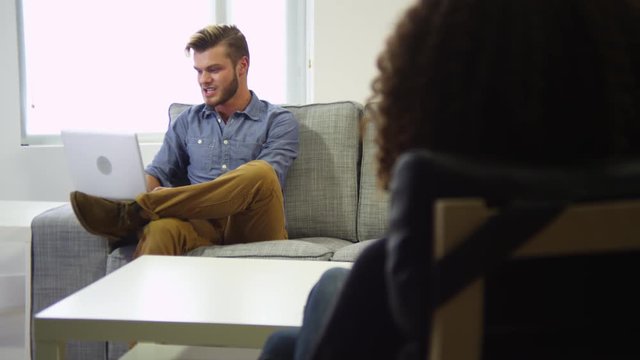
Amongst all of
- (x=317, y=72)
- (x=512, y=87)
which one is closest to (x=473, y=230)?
(x=512, y=87)

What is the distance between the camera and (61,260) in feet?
7.45

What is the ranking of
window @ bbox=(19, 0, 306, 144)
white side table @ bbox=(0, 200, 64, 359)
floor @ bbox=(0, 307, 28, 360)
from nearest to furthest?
white side table @ bbox=(0, 200, 64, 359) → floor @ bbox=(0, 307, 28, 360) → window @ bbox=(19, 0, 306, 144)

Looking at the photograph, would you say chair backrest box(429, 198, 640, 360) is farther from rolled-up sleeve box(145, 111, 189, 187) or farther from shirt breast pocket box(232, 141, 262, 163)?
rolled-up sleeve box(145, 111, 189, 187)

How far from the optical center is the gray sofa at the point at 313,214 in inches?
89.4

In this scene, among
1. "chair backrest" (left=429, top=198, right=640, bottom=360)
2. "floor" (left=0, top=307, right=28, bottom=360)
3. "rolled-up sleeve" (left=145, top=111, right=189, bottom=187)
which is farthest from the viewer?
"rolled-up sleeve" (left=145, top=111, right=189, bottom=187)

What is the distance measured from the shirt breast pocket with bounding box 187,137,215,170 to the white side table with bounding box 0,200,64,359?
57 centimetres

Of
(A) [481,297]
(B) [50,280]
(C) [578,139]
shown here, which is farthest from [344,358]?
(B) [50,280]

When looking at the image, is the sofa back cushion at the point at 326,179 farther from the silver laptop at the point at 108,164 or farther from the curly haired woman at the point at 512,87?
the curly haired woman at the point at 512,87

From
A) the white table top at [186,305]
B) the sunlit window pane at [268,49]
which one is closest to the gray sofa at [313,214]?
the white table top at [186,305]

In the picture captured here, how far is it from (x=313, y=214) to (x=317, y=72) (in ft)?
3.88

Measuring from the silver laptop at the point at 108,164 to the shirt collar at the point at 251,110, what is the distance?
23.3 inches

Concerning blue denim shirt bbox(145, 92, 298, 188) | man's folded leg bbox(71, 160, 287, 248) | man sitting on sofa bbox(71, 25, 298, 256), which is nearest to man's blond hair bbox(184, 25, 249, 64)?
man sitting on sofa bbox(71, 25, 298, 256)

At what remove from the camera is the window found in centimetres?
376

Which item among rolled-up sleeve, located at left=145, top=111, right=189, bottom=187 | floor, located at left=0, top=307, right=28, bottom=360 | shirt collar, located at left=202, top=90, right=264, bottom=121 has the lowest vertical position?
floor, located at left=0, top=307, right=28, bottom=360
